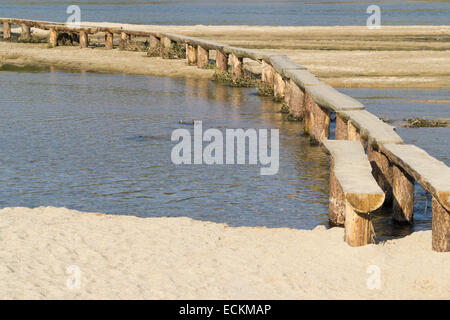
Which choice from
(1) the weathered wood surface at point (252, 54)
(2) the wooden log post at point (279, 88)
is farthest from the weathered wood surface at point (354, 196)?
(1) the weathered wood surface at point (252, 54)

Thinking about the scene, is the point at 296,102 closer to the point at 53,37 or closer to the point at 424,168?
the point at 424,168

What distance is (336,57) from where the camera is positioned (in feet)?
82.8

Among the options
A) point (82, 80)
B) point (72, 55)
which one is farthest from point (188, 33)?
point (82, 80)

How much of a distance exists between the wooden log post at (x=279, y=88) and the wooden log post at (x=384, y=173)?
8.94 meters

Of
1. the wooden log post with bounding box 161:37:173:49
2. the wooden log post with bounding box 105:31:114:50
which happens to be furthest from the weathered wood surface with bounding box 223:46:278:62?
the wooden log post with bounding box 105:31:114:50

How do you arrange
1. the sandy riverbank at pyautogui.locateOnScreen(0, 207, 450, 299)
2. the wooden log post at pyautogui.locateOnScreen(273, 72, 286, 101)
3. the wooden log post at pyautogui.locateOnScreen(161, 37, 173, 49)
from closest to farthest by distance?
the sandy riverbank at pyautogui.locateOnScreen(0, 207, 450, 299), the wooden log post at pyautogui.locateOnScreen(273, 72, 286, 101), the wooden log post at pyautogui.locateOnScreen(161, 37, 173, 49)

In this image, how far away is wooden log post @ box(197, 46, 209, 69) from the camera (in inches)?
960

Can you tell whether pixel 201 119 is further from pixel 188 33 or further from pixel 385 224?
pixel 188 33

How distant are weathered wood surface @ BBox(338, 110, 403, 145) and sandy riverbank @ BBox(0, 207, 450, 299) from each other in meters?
1.68

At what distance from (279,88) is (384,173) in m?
9.48

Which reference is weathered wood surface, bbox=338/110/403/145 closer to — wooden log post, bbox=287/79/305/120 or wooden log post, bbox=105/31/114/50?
wooden log post, bbox=287/79/305/120

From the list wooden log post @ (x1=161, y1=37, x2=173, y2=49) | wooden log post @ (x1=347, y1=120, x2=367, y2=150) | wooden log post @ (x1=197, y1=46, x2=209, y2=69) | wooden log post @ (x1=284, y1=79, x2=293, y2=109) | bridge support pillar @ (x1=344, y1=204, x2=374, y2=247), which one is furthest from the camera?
wooden log post @ (x1=161, y1=37, x2=173, y2=49)

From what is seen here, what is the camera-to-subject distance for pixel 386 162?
951cm

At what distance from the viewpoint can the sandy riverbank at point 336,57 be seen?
21.9 meters
